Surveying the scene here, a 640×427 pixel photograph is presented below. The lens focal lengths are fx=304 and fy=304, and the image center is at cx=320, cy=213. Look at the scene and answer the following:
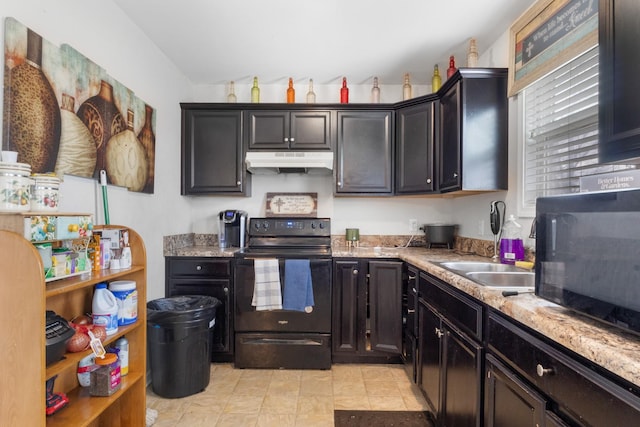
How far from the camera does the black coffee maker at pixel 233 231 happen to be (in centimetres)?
275

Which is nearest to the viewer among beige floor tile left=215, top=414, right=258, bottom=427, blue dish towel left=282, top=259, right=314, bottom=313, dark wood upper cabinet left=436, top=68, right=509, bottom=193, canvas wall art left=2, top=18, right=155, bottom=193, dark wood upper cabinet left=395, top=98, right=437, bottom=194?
canvas wall art left=2, top=18, right=155, bottom=193

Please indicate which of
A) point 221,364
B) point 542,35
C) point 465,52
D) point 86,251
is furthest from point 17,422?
point 465,52

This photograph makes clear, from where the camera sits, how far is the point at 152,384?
6.75 ft

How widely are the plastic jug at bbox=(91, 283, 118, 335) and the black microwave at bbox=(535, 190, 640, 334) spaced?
1.72 metres

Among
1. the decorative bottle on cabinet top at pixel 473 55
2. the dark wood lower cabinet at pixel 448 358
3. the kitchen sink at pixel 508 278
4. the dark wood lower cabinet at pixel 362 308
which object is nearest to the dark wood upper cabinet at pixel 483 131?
the decorative bottle on cabinet top at pixel 473 55

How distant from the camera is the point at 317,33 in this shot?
2.13 metres

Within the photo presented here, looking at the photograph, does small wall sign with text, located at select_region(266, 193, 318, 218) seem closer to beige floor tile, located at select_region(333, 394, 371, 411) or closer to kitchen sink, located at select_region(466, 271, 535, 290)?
beige floor tile, located at select_region(333, 394, 371, 411)

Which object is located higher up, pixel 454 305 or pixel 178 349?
pixel 454 305

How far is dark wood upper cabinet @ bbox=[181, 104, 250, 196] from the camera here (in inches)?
107

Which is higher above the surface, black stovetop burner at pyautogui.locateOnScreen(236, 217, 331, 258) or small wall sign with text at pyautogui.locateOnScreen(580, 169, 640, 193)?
small wall sign with text at pyautogui.locateOnScreen(580, 169, 640, 193)

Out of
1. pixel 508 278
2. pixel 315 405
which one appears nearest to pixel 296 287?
pixel 315 405

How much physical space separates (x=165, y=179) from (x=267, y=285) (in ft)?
3.89

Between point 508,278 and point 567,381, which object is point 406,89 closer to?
point 508,278

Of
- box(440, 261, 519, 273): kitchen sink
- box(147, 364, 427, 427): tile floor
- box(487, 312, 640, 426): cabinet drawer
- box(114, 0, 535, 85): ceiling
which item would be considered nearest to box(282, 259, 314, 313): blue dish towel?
box(147, 364, 427, 427): tile floor
